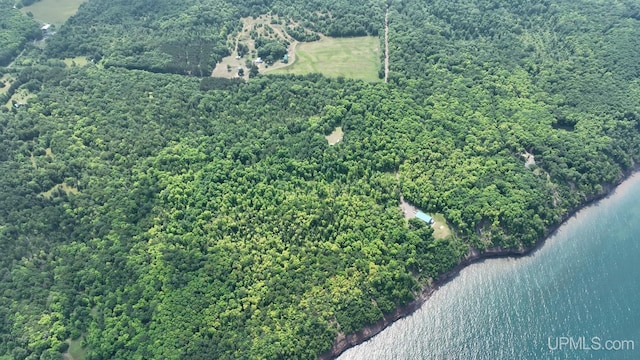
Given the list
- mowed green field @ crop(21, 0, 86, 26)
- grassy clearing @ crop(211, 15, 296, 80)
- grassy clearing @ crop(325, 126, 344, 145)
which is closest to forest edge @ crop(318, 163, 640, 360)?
grassy clearing @ crop(325, 126, 344, 145)

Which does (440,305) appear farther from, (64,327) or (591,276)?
(64,327)

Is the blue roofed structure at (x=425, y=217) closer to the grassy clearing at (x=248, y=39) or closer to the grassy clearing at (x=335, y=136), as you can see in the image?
the grassy clearing at (x=335, y=136)

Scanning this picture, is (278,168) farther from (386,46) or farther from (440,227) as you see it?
(386,46)

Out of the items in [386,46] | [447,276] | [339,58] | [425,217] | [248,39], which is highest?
[248,39]

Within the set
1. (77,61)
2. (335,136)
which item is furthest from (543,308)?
(77,61)

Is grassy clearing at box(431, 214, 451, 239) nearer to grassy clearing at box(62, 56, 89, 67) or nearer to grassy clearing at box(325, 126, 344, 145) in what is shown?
grassy clearing at box(325, 126, 344, 145)

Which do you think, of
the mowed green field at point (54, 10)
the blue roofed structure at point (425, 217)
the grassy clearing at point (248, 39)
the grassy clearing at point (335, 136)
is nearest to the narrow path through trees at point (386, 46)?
the grassy clearing at point (335, 136)
